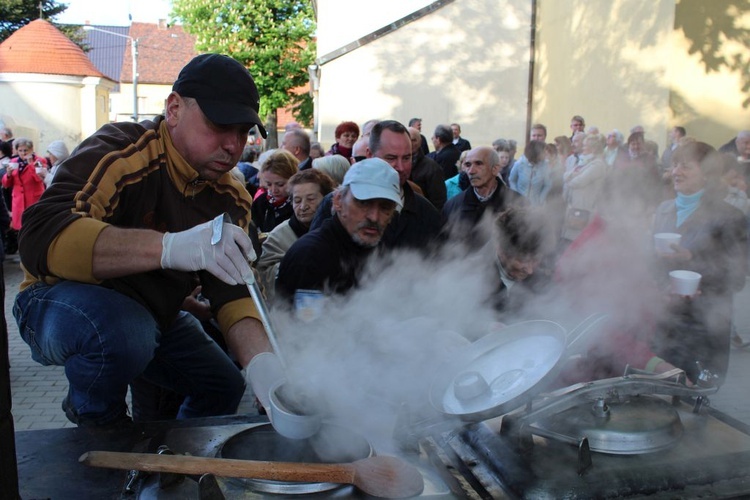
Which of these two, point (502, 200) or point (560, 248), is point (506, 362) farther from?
point (502, 200)

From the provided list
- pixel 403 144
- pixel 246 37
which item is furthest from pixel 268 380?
pixel 246 37

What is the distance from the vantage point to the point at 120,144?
2039 millimetres

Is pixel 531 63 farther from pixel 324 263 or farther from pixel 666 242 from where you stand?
pixel 324 263

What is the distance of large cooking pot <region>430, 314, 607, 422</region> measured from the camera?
1646mm

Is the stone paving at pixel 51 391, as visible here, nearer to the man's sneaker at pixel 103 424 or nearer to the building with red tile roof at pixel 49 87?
the man's sneaker at pixel 103 424

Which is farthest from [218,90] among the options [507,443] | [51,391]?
[51,391]

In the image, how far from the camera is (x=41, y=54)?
66.1 ft

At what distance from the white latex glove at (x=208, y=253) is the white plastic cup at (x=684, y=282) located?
218 cm

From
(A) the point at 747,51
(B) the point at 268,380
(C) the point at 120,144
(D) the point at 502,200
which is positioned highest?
(A) the point at 747,51

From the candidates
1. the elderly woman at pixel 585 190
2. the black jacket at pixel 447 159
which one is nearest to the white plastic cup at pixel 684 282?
the elderly woman at pixel 585 190

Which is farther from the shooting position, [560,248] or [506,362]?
[560,248]

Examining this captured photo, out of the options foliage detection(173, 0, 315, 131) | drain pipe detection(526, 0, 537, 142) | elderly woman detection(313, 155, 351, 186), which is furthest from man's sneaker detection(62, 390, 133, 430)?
foliage detection(173, 0, 315, 131)

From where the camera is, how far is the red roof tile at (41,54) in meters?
19.5

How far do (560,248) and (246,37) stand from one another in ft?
66.0
